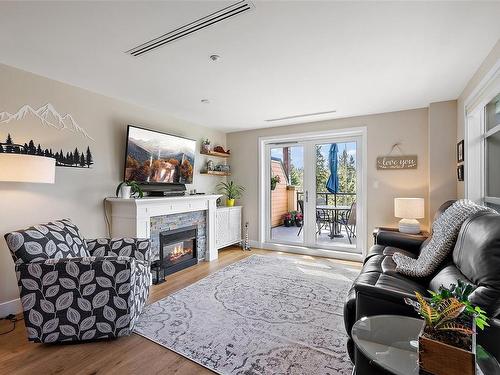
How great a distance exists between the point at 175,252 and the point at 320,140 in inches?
123

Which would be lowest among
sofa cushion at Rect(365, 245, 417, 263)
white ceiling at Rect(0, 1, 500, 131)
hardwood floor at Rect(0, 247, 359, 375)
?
hardwood floor at Rect(0, 247, 359, 375)

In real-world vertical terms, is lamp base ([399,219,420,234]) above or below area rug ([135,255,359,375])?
above

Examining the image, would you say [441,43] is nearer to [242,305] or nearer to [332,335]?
[332,335]

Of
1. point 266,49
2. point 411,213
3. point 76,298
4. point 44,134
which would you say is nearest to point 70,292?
point 76,298

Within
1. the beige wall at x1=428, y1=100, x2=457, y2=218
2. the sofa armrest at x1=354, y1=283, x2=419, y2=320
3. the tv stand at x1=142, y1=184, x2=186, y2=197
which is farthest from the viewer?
the tv stand at x1=142, y1=184, x2=186, y2=197

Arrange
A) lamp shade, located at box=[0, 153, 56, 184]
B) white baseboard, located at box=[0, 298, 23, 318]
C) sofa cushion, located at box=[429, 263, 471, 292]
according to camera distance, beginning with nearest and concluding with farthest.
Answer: sofa cushion, located at box=[429, 263, 471, 292]
lamp shade, located at box=[0, 153, 56, 184]
white baseboard, located at box=[0, 298, 23, 318]

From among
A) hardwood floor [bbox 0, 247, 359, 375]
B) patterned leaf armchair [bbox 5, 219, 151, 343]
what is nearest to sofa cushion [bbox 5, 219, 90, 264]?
patterned leaf armchair [bbox 5, 219, 151, 343]

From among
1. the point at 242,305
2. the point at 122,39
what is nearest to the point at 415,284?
the point at 242,305

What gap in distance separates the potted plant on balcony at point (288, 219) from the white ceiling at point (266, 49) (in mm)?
2494

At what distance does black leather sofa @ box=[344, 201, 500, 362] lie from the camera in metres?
1.18

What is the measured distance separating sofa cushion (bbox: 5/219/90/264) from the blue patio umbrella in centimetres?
379

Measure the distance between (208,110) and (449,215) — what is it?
3178mm

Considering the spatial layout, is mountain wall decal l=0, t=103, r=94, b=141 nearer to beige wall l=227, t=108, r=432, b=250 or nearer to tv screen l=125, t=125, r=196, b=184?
tv screen l=125, t=125, r=196, b=184

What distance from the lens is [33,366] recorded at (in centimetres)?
177
